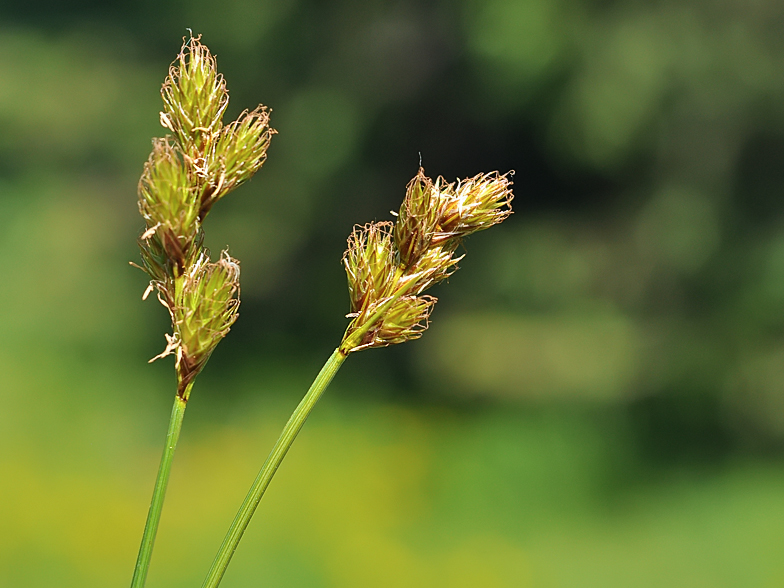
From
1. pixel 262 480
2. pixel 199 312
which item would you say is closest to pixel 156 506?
pixel 262 480

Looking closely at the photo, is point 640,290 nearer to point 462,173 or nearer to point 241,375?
point 462,173

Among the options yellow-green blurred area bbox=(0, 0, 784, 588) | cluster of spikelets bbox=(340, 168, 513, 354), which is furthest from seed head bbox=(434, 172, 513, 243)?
yellow-green blurred area bbox=(0, 0, 784, 588)

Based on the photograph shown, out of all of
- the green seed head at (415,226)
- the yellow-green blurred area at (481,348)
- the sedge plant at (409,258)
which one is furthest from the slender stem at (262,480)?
the yellow-green blurred area at (481,348)

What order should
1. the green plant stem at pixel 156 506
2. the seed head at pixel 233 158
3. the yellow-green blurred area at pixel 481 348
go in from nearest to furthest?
the green plant stem at pixel 156 506 < the seed head at pixel 233 158 < the yellow-green blurred area at pixel 481 348

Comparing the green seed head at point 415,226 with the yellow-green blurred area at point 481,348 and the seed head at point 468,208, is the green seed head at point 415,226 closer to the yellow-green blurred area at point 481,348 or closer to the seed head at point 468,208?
the seed head at point 468,208

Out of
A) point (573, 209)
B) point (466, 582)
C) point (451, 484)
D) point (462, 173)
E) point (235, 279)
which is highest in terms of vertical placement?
point (462, 173)

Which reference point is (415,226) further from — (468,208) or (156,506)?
(156,506)

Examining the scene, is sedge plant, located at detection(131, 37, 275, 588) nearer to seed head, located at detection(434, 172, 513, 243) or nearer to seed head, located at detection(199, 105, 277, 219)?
seed head, located at detection(199, 105, 277, 219)

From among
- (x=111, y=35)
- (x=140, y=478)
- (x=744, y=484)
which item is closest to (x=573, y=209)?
(x=744, y=484)
